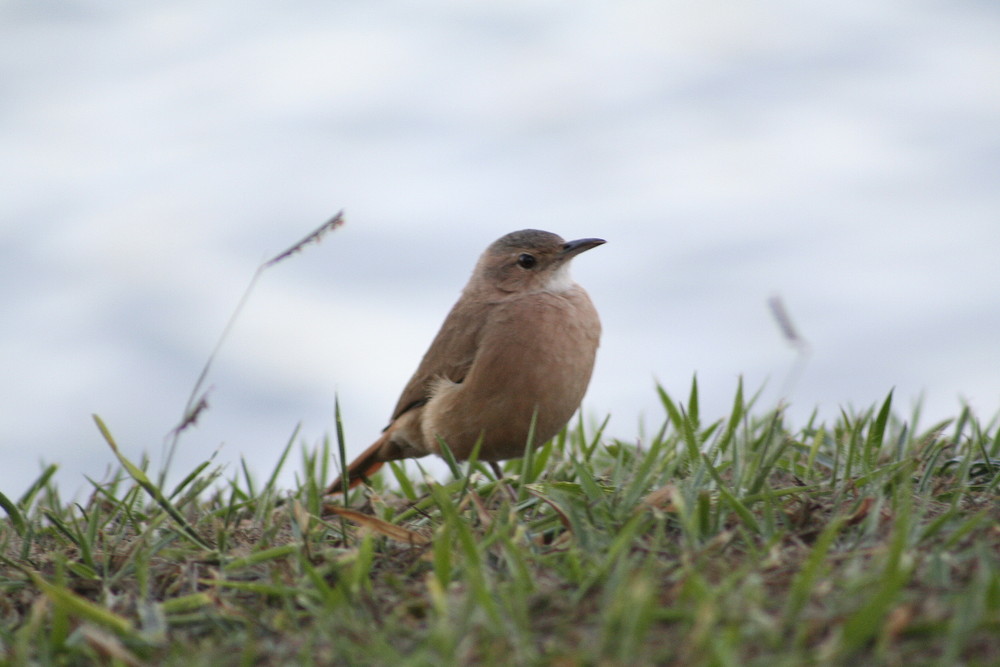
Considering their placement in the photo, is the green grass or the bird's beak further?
the bird's beak

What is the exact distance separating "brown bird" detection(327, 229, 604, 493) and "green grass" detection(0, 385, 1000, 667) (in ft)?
3.61

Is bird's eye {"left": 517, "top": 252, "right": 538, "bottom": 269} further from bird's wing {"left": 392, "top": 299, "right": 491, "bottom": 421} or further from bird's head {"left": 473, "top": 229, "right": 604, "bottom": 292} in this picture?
bird's wing {"left": 392, "top": 299, "right": 491, "bottom": 421}

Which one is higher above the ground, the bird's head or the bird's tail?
the bird's head

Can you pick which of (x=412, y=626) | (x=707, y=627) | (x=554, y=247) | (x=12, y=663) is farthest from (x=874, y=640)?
(x=554, y=247)

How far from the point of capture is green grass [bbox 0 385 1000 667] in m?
2.57

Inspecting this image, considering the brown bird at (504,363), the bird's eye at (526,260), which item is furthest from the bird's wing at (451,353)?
the bird's eye at (526,260)

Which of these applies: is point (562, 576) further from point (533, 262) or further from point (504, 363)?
point (533, 262)

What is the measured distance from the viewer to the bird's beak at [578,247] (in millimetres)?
6238

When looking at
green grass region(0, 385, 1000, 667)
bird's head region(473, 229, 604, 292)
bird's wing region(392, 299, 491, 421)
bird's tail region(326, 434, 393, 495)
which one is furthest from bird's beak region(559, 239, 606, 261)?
green grass region(0, 385, 1000, 667)

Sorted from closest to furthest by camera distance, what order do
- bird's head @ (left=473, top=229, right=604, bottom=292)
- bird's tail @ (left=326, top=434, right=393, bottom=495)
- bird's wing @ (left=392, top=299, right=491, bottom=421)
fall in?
1. bird's wing @ (left=392, top=299, right=491, bottom=421)
2. bird's head @ (left=473, top=229, right=604, bottom=292)
3. bird's tail @ (left=326, top=434, right=393, bottom=495)

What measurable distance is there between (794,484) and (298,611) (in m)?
2.21

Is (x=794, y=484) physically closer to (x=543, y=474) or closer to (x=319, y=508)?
(x=543, y=474)

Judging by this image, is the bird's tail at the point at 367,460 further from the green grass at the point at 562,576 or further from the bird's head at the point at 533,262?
the green grass at the point at 562,576

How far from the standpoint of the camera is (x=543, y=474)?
557 centimetres
